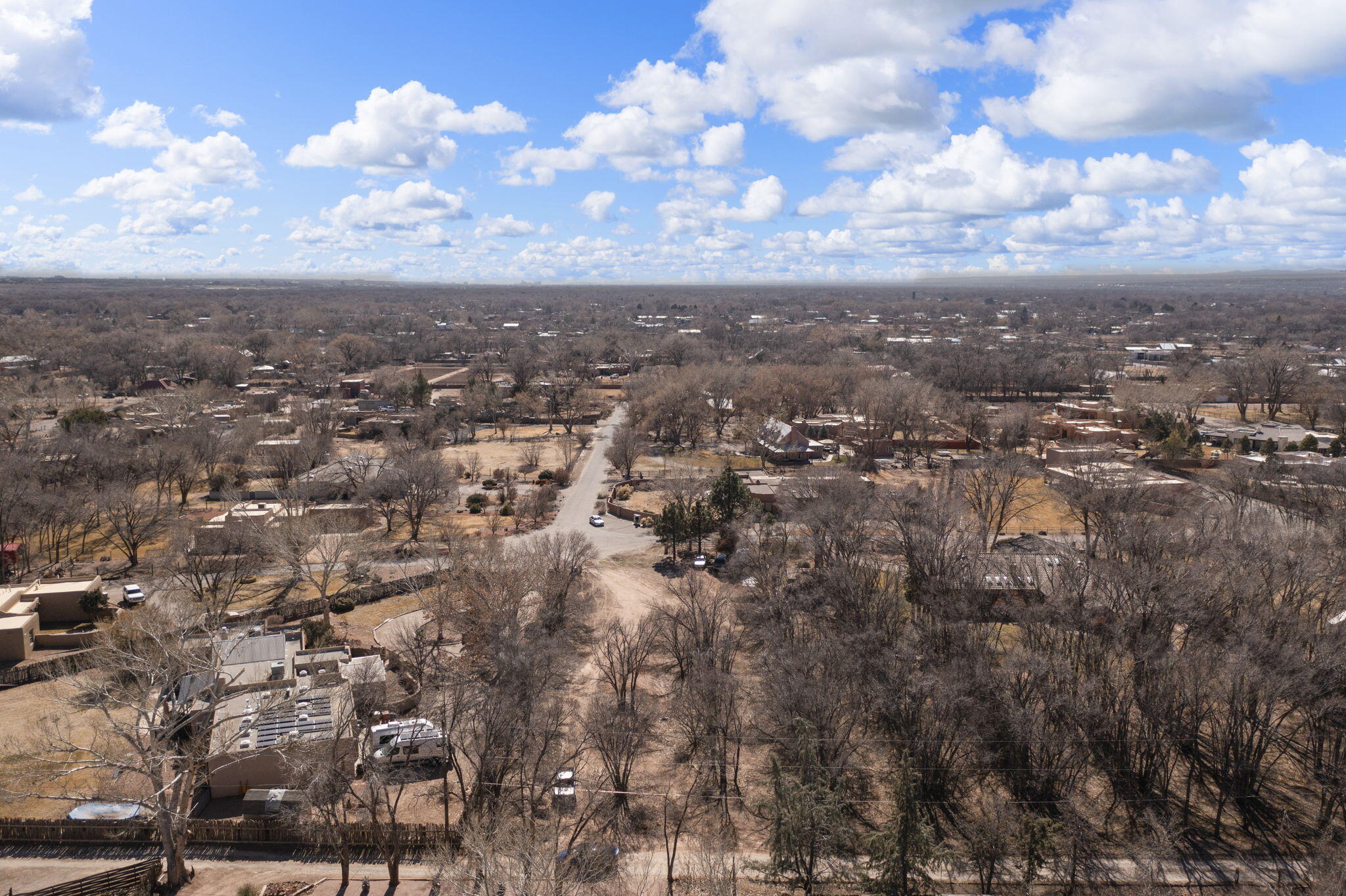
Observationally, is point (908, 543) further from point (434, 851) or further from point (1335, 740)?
point (434, 851)

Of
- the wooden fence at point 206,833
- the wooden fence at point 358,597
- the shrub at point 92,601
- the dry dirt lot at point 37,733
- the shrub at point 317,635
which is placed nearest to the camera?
the wooden fence at point 206,833

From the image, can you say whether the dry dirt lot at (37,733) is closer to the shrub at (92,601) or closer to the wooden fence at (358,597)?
the shrub at (92,601)

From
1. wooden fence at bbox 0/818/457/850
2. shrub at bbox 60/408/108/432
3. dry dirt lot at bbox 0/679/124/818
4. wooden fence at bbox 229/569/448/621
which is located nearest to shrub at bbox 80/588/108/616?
dry dirt lot at bbox 0/679/124/818

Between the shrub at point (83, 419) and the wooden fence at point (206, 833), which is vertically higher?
the shrub at point (83, 419)

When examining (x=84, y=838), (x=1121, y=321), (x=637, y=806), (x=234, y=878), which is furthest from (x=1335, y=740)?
(x=1121, y=321)

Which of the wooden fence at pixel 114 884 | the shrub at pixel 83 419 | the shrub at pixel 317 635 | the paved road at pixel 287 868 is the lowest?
the paved road at pixel 287 868

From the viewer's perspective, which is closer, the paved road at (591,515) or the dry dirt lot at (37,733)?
the dry dirt lot at (37,733)

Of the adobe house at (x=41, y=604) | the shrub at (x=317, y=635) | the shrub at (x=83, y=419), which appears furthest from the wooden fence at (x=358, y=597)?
Result: the shrub at (x=83, y=419)
